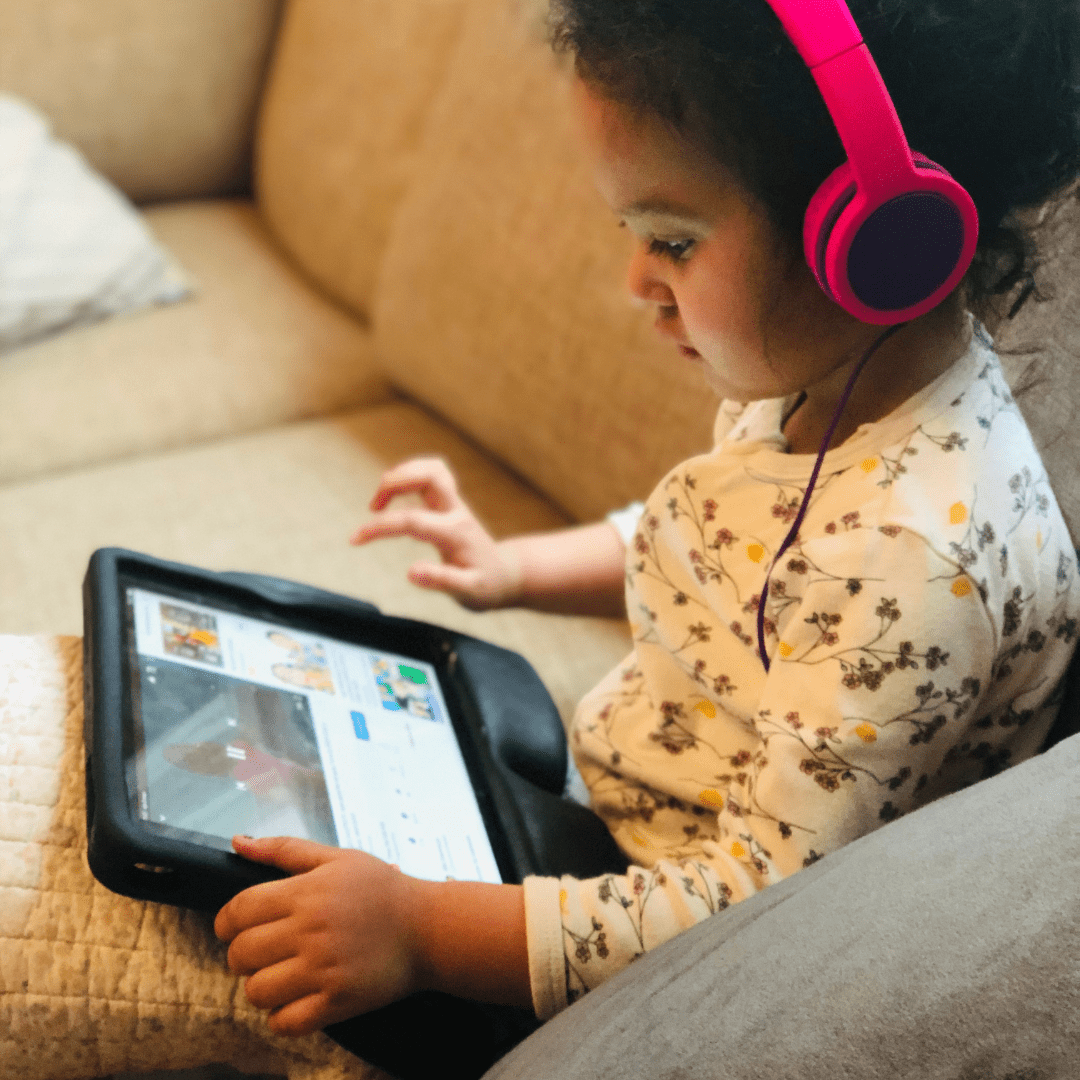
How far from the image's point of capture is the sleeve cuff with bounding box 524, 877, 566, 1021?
0.56 metres

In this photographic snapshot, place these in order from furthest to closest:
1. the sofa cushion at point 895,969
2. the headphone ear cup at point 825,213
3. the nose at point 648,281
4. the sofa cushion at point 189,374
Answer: the sofa cushion at point 189,374, the nose at point 648,281, the headphone ear cup at point 825,213, the sofa cushion at point 895,969

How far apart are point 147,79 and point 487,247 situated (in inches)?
31.3

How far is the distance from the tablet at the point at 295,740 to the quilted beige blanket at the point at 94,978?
0.04 m

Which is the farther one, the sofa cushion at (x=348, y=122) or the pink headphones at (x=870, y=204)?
the sofa cushion at (x=348, y=122)

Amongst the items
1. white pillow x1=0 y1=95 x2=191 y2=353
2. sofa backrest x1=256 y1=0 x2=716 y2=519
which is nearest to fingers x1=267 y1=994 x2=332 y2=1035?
sofa backrest x1=256 y1=0 x2=716 y2=519

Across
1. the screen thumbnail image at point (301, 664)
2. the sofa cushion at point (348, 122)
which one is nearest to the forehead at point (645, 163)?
the screen thumbnail image at point (301, 664)

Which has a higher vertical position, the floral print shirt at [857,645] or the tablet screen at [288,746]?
the floral print shirt at [857,645]

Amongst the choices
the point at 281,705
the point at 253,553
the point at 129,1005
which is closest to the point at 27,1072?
the point at 129,1005

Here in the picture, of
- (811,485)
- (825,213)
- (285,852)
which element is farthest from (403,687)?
(825,213)

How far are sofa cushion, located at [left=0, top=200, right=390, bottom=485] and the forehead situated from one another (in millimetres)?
857

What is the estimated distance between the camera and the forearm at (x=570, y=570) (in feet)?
2.86

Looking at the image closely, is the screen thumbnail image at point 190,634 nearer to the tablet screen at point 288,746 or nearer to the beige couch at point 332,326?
the tablet screen at point 288,746

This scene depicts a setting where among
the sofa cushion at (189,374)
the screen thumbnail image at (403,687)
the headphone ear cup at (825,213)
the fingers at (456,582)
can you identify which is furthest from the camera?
the sofa cushion at (189,374)

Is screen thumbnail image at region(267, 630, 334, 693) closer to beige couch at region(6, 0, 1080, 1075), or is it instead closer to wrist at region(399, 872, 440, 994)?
wrist at region(399, 872, 440, 994)
